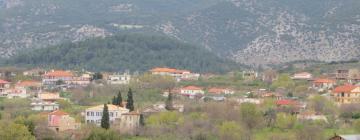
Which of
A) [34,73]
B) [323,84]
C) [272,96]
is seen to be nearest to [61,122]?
[272,96]

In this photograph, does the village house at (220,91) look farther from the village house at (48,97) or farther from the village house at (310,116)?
the village house at (310,116)

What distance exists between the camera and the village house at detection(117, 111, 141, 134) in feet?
→ 220

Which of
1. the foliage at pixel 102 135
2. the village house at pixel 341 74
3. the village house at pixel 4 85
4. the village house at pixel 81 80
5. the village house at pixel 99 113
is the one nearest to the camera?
the foliage at pixel 102 135

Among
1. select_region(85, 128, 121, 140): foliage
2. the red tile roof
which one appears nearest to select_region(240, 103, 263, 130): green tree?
the red tile roof

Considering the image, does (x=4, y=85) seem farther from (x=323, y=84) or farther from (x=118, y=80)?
(x=323, y=84)

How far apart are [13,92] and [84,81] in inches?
467

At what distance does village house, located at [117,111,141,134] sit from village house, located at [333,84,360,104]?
2069cm

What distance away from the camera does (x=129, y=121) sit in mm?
69562

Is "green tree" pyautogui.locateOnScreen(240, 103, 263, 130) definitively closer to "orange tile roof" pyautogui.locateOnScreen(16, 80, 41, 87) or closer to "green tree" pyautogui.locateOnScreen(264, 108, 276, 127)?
"green tree" pyautogui.locateOnScreen(264, 108, 276, 127)

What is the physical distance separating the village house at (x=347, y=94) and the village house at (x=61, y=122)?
25503 mm

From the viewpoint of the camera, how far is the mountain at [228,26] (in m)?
149

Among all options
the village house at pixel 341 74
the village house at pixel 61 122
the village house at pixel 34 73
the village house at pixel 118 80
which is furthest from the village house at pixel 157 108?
the village house at pixel 34 73

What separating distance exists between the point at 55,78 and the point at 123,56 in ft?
102

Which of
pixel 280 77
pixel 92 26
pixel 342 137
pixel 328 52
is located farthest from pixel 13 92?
pixel 92 26
